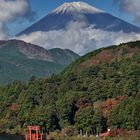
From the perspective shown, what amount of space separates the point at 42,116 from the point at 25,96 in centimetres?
1977

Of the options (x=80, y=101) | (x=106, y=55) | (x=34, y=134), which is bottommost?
(x=34, y=134)

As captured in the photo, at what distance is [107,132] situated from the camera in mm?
87062

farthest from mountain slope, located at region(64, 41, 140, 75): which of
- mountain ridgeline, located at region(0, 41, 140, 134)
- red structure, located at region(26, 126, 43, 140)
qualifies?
red structure, located at region(26, 126, 43, 140)

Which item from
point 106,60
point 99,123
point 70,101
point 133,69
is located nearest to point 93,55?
point 106,60

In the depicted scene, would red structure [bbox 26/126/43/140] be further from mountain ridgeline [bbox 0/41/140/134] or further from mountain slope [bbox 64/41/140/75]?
mountain slope [bbox 64/41/140/75]

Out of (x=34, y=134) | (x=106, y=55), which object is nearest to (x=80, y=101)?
Result: (x=34, y=134)

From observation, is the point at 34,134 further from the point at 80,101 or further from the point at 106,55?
the point at 106,55

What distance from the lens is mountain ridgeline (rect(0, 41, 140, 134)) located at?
292 ft

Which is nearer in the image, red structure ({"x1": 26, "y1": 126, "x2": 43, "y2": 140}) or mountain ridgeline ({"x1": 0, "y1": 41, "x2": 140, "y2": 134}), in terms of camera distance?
red structure ({"x1": 26, "y1": 126, "x2": 43, "y2": 140})

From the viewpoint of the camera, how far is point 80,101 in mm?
100062

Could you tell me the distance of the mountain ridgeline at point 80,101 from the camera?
8888 cm

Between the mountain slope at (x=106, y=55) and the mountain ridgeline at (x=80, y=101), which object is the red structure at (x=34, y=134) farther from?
the mountain slope at (x=106, y=55)

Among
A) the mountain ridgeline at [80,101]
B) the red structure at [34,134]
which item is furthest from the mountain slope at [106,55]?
the red structure at [34,134]

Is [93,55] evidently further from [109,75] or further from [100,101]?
[100,101]
